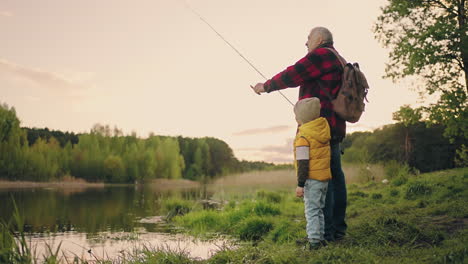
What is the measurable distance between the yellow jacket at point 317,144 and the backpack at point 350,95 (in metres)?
0.26

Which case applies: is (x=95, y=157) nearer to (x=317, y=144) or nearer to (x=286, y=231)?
(x=286, y=231)

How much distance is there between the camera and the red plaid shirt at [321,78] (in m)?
3.82

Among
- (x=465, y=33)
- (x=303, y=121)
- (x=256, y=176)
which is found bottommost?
(x=256, y=176)

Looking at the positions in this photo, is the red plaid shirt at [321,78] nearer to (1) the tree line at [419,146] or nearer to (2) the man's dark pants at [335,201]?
(2) the man's dark pants at [335,201]

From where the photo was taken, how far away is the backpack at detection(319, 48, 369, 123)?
149 inches

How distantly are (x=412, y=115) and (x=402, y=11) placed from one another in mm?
3055

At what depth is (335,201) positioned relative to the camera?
4094mm

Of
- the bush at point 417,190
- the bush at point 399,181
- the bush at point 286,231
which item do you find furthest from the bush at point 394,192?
the bush at point 286,231

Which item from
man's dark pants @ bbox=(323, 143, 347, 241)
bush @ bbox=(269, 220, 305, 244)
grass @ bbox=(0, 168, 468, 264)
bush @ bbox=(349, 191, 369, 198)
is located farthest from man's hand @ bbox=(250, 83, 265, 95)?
bush @ bbox=(349, 191, 369, 198)

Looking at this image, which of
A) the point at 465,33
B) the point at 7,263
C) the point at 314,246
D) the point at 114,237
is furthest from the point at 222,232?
A: the point at 465,33

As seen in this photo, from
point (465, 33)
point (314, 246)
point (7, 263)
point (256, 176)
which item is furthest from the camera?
point (256, 176)

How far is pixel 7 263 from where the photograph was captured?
316 cm

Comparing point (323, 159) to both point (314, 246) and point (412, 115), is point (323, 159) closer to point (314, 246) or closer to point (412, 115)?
point (314, 246)

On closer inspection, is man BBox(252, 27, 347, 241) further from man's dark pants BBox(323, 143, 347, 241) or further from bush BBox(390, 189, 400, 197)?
bush BBox(390, 189, 400, 197)
